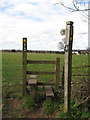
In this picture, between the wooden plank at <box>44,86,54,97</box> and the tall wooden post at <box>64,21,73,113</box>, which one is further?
the wooden plank at <box>44,86,54,97</box>

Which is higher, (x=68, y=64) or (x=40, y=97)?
(x=68, y=64)

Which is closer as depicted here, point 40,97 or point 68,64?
point 68,64

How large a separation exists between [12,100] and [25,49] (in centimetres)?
186

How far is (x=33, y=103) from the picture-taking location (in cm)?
647

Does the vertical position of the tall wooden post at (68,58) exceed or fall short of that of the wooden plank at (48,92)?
it exceeds it

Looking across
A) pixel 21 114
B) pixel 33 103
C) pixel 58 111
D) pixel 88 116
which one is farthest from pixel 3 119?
pixel 88 116

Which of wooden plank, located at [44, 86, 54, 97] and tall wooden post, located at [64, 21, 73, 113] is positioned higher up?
tall wooden post, located at [64, 21, 73, 113]

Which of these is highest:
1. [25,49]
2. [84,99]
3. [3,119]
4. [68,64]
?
[25,49]

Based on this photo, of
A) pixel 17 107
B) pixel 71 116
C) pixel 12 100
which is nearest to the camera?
pixel 71 116

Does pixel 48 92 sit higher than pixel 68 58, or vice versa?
pixel 68 58

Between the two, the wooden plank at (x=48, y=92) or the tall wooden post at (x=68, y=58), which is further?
the wooden plank at (x=48, y=92)

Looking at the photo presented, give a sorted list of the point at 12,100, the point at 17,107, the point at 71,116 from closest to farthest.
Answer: the point at 71,116 < the point at 17,107 < the point at 12,100

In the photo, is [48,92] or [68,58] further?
[48,92]

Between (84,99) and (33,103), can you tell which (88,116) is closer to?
(84,99)
